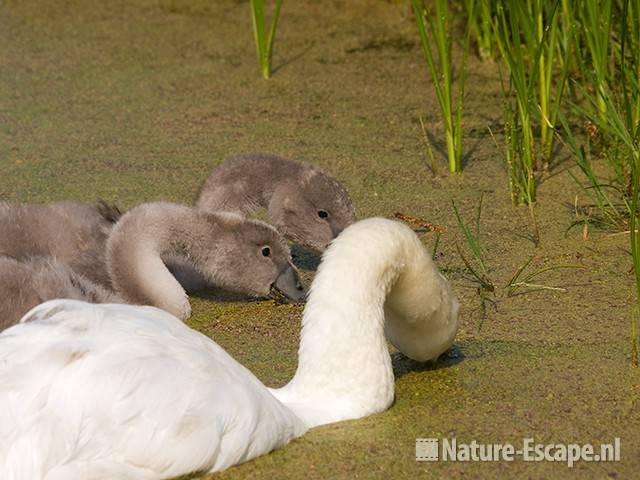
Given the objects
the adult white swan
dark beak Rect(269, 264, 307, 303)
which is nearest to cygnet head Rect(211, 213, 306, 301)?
dark beak Rect(269, 264, 307, 303)

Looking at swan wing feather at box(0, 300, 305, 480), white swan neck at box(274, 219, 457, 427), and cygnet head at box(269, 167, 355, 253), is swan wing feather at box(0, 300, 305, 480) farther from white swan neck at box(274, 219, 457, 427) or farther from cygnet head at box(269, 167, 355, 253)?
cygnet head at box(269, 167, 355, 253)

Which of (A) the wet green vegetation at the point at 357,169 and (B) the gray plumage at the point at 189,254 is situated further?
(B) the gray plumage at the point at 189,254

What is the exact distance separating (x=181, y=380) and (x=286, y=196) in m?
1.65

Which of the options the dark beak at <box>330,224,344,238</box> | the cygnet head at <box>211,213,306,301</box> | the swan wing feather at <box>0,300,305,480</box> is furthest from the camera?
the dark beak at <box>330,224,344,238</box>

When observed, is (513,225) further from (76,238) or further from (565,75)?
(76,238)

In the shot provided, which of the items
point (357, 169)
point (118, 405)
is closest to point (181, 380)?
point (118, 405)

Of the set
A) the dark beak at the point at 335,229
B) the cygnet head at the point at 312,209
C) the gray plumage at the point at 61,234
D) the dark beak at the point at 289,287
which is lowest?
the dark beak at the point at 289,287

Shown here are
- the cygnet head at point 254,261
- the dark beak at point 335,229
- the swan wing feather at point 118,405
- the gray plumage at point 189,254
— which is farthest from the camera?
the dark beak at point 335,229

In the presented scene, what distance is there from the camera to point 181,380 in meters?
2.63

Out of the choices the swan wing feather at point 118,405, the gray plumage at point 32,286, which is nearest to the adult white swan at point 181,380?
the swan wing feather at point 118,405

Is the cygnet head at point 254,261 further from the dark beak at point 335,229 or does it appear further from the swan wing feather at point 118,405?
the swan wing feather at point 118,405

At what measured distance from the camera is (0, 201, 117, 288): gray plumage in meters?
3.88

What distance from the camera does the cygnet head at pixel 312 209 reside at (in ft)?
13.7

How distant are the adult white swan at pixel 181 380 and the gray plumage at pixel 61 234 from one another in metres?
1.07
